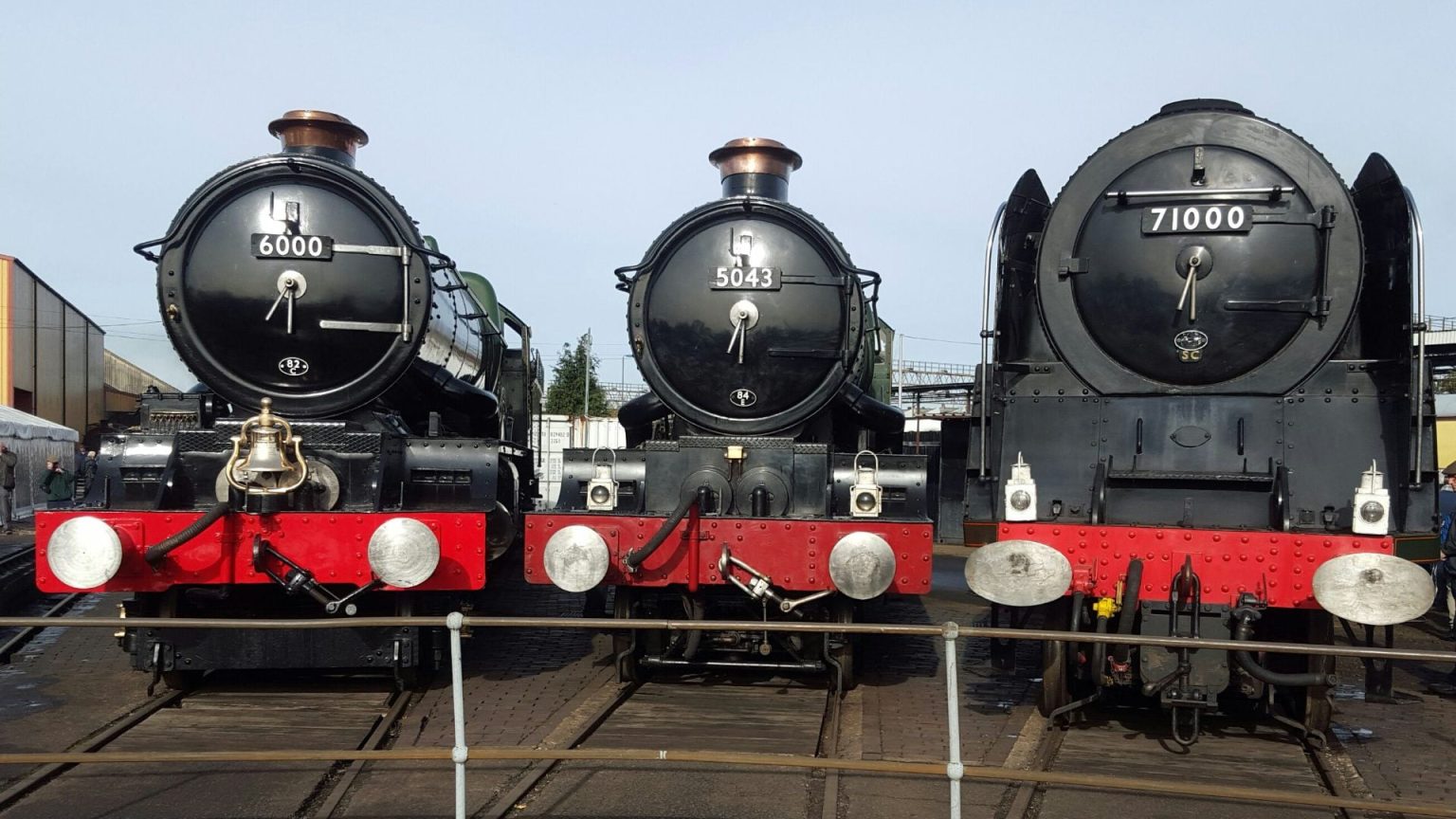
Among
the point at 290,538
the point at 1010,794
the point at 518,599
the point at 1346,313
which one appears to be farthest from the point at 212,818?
the point at 518,599

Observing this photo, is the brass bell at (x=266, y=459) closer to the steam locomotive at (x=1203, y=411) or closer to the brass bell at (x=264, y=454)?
the brass bell at (x=264, y=454)

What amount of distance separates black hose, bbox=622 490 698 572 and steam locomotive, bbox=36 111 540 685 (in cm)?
81

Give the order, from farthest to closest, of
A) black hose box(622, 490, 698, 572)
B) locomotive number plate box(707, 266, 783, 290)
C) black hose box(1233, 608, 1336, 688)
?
locomotive number plate box(707, 266, 783, 290)
black hose box(622, 490, 698, 572)
black hose box(1233, 608, 1336, 688)

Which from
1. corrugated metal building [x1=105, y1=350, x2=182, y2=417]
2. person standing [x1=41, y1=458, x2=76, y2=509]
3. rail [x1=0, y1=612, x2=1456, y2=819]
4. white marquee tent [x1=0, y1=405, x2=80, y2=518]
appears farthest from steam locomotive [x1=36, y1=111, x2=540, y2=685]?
corrugated metal building [x1=105, y1=350, x2=182, y2=417]

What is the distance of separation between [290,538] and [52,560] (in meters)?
1.06

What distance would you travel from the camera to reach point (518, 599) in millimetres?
10508

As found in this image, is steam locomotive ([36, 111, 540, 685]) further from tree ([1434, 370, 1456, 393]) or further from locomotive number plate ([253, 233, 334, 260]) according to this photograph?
tree ([1434, 370, 1456, 393])

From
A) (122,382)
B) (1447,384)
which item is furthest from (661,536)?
(122,382)

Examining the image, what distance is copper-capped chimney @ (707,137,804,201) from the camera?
712cm

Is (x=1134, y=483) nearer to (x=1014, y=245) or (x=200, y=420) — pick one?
(x=1014, y=245)

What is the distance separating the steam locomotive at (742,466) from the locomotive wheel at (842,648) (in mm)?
12

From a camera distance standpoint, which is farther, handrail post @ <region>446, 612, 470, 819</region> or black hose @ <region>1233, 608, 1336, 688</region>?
black hose @ <region>1233, 608, 1336, 688</region>

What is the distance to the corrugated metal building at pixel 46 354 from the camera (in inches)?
1130

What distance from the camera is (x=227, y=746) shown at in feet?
17.1
